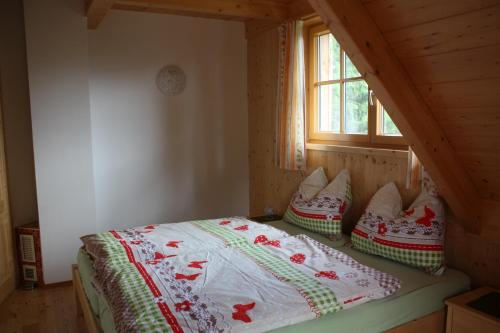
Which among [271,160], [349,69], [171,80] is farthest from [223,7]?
[271,160]

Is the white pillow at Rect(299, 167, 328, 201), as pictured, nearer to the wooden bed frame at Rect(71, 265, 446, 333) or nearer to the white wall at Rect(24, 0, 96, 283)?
the wooden bed frame at Rect(71, 265, 446, 333)

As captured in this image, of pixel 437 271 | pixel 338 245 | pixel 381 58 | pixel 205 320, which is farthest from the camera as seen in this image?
pixel 338 245

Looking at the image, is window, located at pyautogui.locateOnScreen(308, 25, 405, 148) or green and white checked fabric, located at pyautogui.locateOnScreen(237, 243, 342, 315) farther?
window, located at pyautogui.locateOnScreen(308, 25, 405, 148)

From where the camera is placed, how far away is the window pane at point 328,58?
131 inches

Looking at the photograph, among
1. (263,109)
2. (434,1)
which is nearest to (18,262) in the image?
(263,109)

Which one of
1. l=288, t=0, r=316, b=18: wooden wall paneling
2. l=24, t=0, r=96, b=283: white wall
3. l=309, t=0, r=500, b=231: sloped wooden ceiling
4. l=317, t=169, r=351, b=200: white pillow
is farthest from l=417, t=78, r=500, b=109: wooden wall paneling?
l=24, t=0, r=96, b=283: white wall

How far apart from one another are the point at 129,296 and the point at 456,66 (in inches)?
66.6

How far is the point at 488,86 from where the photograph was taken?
1696mm

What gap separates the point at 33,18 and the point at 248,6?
5.65ft

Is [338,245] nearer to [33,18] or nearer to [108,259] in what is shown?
[108,259]

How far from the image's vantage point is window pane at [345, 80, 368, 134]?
308cm

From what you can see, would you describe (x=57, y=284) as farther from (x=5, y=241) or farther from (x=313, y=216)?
(x=313, y=216)

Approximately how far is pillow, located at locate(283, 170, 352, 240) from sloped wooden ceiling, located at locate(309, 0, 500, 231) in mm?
850

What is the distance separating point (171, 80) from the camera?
4.16 meters
